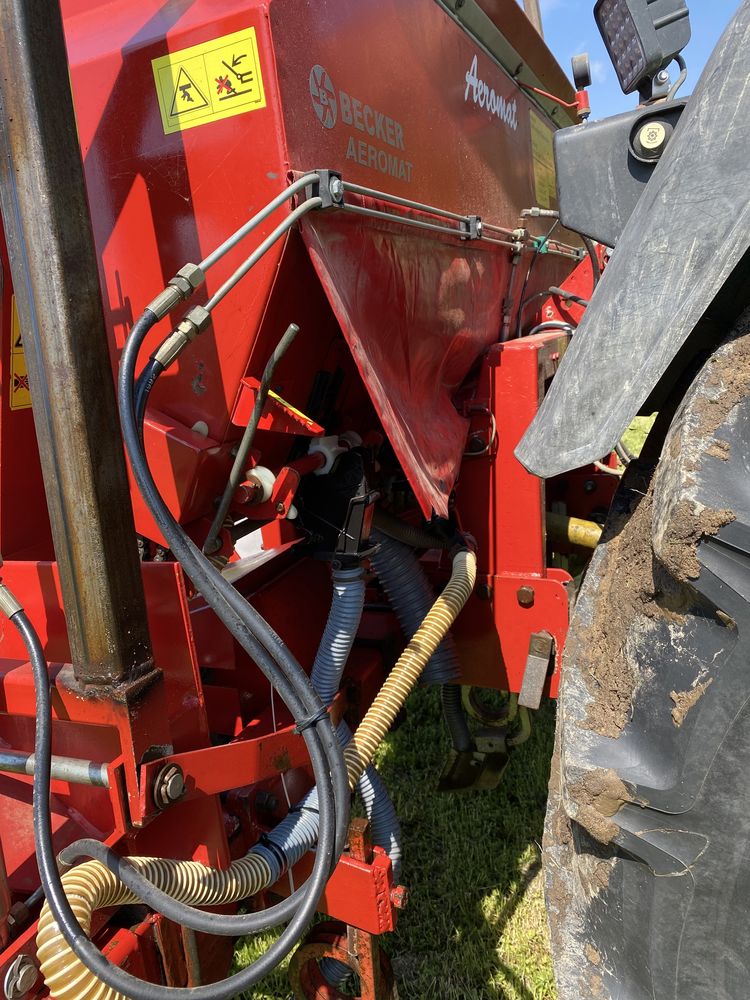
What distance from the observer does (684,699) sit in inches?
40.9

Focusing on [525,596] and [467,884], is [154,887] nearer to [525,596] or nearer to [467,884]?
[525,596]

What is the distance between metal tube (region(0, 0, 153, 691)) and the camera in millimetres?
981

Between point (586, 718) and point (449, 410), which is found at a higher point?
point (449, 410)

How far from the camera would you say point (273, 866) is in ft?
4.64

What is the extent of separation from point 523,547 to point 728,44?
115 centimetres

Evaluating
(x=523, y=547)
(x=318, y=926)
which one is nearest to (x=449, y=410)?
(x=523, y=547)

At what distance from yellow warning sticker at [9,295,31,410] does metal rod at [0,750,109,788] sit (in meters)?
0.63

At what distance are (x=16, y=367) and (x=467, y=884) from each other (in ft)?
6.15

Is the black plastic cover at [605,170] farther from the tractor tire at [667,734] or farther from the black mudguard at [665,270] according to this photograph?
the tractor tire at [667,734]

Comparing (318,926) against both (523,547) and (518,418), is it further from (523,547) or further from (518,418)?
(518,418)

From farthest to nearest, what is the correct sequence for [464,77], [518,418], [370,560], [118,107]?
[464,77] < [518,418] < [370,560] < [118,107]

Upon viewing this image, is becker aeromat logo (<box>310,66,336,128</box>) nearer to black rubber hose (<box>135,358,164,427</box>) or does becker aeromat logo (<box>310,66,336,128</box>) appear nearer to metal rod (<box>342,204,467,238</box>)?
metal rod (<box>342,204,467,238</box>)

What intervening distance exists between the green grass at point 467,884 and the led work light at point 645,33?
2.03 meters

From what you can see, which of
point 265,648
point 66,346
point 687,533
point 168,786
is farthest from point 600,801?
point 66,346
